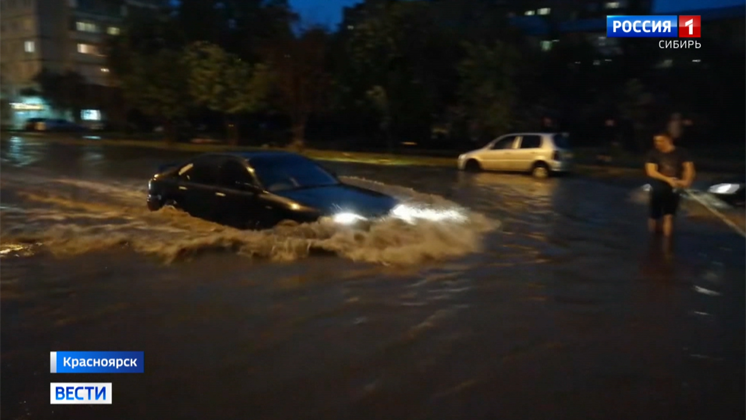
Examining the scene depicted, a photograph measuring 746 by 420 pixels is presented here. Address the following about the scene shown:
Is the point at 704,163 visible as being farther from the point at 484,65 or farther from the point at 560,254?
the point at 560,254

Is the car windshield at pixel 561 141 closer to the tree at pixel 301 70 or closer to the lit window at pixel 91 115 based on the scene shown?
the tree at pixel 301 70

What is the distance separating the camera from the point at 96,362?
18.9 feet

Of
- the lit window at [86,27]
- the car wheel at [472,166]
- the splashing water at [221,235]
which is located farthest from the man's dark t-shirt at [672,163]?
the lit window at [86,27]

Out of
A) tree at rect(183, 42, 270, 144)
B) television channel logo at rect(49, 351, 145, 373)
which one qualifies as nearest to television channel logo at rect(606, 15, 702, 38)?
tree at rect(183, 42, 270, 144)

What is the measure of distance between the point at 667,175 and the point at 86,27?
85595 mm

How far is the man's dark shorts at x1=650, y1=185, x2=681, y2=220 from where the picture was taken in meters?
11.0

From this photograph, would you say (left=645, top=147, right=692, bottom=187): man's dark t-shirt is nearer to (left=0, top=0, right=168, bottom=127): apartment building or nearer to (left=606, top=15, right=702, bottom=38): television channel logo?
(left=606, top=15, right=702, bottom=38): television channel logo

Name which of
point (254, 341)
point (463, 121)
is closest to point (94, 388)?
point (254, 341)

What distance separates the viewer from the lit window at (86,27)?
86000 mm

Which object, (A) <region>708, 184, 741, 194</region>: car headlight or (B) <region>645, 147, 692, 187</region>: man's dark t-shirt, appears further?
(A) <region>708, 184, 741, 194</region>: car headlight

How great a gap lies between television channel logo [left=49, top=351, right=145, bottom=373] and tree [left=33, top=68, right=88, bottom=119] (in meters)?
61.5

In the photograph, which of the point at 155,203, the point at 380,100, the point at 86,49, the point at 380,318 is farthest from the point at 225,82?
the point at 86,49

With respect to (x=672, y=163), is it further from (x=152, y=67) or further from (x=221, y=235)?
(x=152, y=67)

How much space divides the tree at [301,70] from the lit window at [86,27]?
56990 millimetres
